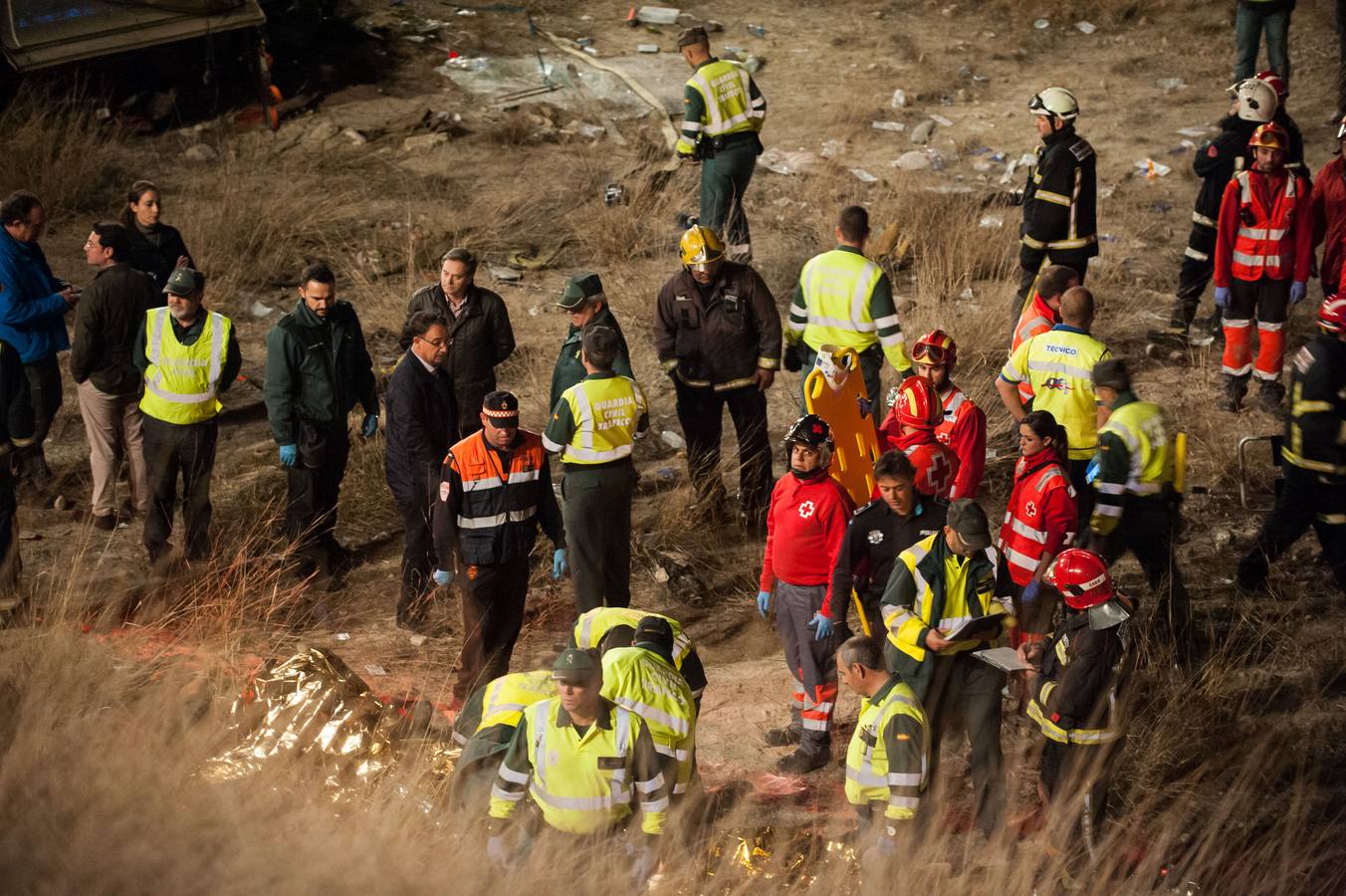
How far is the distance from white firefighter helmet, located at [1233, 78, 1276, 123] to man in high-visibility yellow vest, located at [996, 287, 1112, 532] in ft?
10.2

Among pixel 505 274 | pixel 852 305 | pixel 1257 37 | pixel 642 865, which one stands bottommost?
pixel 642 865

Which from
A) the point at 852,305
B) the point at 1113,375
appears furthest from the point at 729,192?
the point at 1113,375

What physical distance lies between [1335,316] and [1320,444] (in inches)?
24.3

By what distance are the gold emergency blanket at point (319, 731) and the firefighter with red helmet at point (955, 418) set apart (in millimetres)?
2794

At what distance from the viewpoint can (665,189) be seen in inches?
489

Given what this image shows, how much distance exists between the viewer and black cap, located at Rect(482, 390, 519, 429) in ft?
20.8

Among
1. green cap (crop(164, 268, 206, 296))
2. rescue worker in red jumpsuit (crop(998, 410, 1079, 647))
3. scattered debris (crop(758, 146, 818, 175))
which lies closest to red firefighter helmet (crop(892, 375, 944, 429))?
rescue worker in red jumpsuit (crop(998, 410, 1079, 647))

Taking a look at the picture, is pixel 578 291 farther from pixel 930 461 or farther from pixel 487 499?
pixel 930 461

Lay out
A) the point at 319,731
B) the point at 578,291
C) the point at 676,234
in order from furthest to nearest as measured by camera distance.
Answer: the point at 676,234 < the point at 578,291 < the point at 319,731

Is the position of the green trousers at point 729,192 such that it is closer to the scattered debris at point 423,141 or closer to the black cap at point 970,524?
the scattered debris at point 423,141

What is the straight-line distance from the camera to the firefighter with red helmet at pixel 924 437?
21.6 feet

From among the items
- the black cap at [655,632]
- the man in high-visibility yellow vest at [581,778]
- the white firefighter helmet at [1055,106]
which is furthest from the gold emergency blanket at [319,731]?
the white firefighter helmet at [1055,106]

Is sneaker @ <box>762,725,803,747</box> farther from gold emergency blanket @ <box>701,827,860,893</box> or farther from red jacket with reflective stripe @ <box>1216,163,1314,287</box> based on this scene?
red jacket with reflective stripe @ <box>1216,163,1314,287</box>

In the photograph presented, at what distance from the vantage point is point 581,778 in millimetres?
4930
